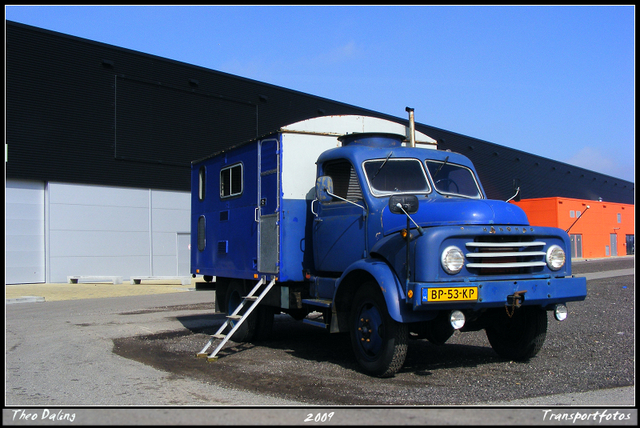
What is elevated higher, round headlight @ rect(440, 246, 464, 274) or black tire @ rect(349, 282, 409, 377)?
round headlight @ rect(440, 246, 464, 274)

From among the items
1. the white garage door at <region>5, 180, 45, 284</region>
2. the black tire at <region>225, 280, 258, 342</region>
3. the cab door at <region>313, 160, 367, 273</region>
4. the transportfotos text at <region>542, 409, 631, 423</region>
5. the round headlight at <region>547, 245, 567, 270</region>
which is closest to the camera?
the transportfotos text at <region>542, 409, 631, 423</region>

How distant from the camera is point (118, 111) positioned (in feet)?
95.3

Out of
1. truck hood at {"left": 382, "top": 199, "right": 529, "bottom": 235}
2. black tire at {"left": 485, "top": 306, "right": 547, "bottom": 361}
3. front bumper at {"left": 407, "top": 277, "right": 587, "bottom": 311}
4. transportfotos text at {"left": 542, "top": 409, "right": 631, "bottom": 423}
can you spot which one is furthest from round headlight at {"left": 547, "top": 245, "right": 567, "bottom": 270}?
transportfotos text at {"left": 542, "top": 409, "right": 631, "bottom": 423}

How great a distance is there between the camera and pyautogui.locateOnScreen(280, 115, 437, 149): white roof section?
28.7 ft

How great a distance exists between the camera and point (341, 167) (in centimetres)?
804

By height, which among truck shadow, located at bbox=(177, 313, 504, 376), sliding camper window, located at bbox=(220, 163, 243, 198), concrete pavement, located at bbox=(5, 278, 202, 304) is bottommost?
concrete pavement, located at bbox=(5, 278, 202, 304)

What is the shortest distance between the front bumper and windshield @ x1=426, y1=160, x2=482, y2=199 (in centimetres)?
176

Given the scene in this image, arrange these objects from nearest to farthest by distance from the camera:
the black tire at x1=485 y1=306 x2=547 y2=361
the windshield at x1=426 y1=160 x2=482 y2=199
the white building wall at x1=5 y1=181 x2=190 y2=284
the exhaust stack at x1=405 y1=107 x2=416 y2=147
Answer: the black tire at x1=485 y1=306 x2=547 y2=361 → the windshield at x1=426 y1=160 x2=482 y2=199 → the exhaust stack at x1=405 y1=107 x2=416 y2=147 → the white building wall at x1=5 y1=181 x2=190 y2=284

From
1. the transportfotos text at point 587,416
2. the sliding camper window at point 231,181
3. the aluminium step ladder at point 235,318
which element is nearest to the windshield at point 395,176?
the aluminium step ladder at point 235,318

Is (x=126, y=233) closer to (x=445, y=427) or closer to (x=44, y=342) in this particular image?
(x=44, y=342)

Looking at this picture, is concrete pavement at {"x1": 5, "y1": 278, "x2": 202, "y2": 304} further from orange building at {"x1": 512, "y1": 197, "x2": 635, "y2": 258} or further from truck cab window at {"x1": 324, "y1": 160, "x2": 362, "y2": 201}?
orange building at {"x1": 512, "y1": 197, "x2": 635, "y2": 258}

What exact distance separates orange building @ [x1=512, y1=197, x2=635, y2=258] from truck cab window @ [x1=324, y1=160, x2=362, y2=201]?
4288 centimetres

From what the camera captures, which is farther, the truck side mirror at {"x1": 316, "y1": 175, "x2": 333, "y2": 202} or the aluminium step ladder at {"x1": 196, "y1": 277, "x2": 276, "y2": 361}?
the aluminium step ladder at {"x1": 196, "y1": 277, "x2": 276, "y2": 361}

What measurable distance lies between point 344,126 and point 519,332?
3781 mm
